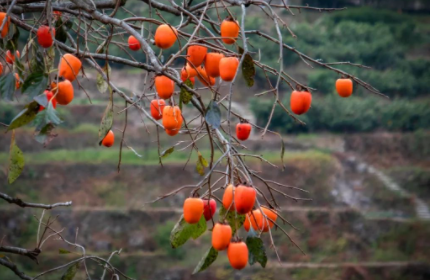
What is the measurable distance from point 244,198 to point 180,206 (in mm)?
8954

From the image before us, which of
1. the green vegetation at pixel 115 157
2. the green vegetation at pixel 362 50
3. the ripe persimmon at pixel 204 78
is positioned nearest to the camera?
the ripe persimmon at pixel 204 78

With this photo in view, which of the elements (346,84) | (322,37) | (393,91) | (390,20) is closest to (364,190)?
(393,91)

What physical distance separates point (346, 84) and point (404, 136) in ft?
38.8

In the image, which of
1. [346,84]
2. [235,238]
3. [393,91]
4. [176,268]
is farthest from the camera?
[393,91]

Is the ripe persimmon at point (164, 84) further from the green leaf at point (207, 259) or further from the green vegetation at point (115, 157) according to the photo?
the green vegetation at point (115, 157)

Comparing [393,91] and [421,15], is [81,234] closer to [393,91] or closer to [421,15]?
[393,91]

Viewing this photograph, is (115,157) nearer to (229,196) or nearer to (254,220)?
(254,220)

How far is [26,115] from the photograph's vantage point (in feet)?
3.59

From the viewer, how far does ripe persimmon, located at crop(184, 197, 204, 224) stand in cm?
116

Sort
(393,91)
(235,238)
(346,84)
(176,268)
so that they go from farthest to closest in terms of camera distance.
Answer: (393,91) < (176,268) < (346,84) < (235,238)

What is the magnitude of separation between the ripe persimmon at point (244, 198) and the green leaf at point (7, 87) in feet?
1.66

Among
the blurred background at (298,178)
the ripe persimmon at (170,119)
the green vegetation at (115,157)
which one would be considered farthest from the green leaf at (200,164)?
the green vegetation at (115,157)

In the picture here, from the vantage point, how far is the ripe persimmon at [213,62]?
53.0 inches

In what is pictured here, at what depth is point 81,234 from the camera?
9.10 metres
